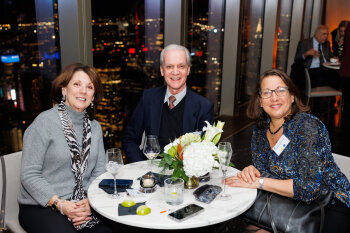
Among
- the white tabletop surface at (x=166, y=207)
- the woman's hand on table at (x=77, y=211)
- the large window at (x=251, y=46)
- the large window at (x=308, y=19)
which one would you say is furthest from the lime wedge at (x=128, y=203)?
the large window at (x=308, y=19)

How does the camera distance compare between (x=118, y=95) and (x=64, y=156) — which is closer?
(x=64, y=156)

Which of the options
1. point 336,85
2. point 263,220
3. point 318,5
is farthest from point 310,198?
point 318,5

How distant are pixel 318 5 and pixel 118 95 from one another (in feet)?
34.8

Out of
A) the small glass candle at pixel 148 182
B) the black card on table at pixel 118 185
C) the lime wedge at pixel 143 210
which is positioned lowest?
the black card on table at pixel 118 185

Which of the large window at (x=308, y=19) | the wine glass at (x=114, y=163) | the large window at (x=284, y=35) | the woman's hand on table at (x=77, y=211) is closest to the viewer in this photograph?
the wine glass at (x=114, y=163)

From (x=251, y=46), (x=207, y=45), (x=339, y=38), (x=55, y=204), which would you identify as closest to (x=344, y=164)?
(x=55, y=204)

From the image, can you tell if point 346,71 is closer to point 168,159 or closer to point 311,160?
point 311,160

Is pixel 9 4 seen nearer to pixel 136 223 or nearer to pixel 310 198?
pixel 136 223

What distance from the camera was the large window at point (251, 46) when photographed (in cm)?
742

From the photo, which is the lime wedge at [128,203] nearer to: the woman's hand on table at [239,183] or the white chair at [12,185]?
the woman's hand on table at [239,183]

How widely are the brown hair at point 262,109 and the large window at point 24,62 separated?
1.96 m

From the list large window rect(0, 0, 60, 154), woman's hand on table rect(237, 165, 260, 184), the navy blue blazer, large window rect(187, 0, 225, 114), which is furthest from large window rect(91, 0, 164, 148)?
woman's hand on table rect(237, 165, 260, 184)

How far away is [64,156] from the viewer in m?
2.12

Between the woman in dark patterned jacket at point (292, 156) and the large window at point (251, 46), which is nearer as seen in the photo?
the woman in dark patterned jacket at point (292, 156)
